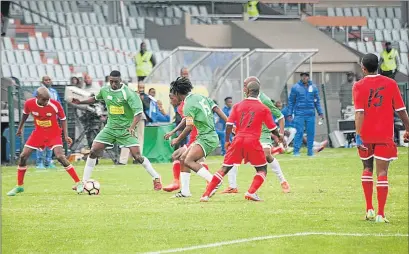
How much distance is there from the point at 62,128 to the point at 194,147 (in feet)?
10.8

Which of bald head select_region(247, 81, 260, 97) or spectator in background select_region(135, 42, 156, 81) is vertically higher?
bald head select_region(247, 81, 260, 97)

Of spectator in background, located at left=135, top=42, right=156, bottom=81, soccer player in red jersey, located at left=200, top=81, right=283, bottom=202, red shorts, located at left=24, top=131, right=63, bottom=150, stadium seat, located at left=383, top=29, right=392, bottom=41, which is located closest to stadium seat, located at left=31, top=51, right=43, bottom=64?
spectator in background, located at left=135, top=42, right=156, bottom=81

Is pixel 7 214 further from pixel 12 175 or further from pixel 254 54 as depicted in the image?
pixel 254 54

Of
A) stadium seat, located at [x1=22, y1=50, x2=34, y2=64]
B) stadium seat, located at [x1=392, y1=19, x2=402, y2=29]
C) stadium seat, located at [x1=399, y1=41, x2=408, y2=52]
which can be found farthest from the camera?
stadium seat, located at [x1=392, y1=19, x2=402, y2=29]

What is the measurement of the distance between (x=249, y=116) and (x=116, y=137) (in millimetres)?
3862

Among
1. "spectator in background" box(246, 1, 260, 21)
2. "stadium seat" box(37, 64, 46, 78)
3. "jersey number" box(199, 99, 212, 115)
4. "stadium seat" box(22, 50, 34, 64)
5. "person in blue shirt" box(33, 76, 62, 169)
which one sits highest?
"spectator in background" box(246, 1, 260, 21)

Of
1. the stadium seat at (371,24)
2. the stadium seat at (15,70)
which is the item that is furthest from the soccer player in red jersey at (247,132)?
the stadium seat at (371,24)

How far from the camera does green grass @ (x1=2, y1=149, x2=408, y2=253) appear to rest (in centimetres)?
1185

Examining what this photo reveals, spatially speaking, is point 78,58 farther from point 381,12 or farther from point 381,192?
point 381,192

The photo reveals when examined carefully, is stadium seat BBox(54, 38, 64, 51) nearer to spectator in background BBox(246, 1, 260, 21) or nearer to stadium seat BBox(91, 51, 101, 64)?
stadium seat BBox(91, 51, 101, 64)

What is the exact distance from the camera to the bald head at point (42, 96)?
19688 mm

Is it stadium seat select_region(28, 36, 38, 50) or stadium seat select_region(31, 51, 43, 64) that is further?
stadium seat select_region(28, 36, 38, 50)

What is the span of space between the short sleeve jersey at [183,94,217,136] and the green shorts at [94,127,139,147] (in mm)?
2392

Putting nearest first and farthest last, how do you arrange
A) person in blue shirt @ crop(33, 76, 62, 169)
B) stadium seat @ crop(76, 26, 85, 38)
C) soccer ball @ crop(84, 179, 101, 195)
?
1. soccer ball @ crop(84, 179, 101, 195)
2. person in blue shirt @ crop(33, 76, 62, 169)
3. stadium seat @ crop(76, 26, 85, 38)
